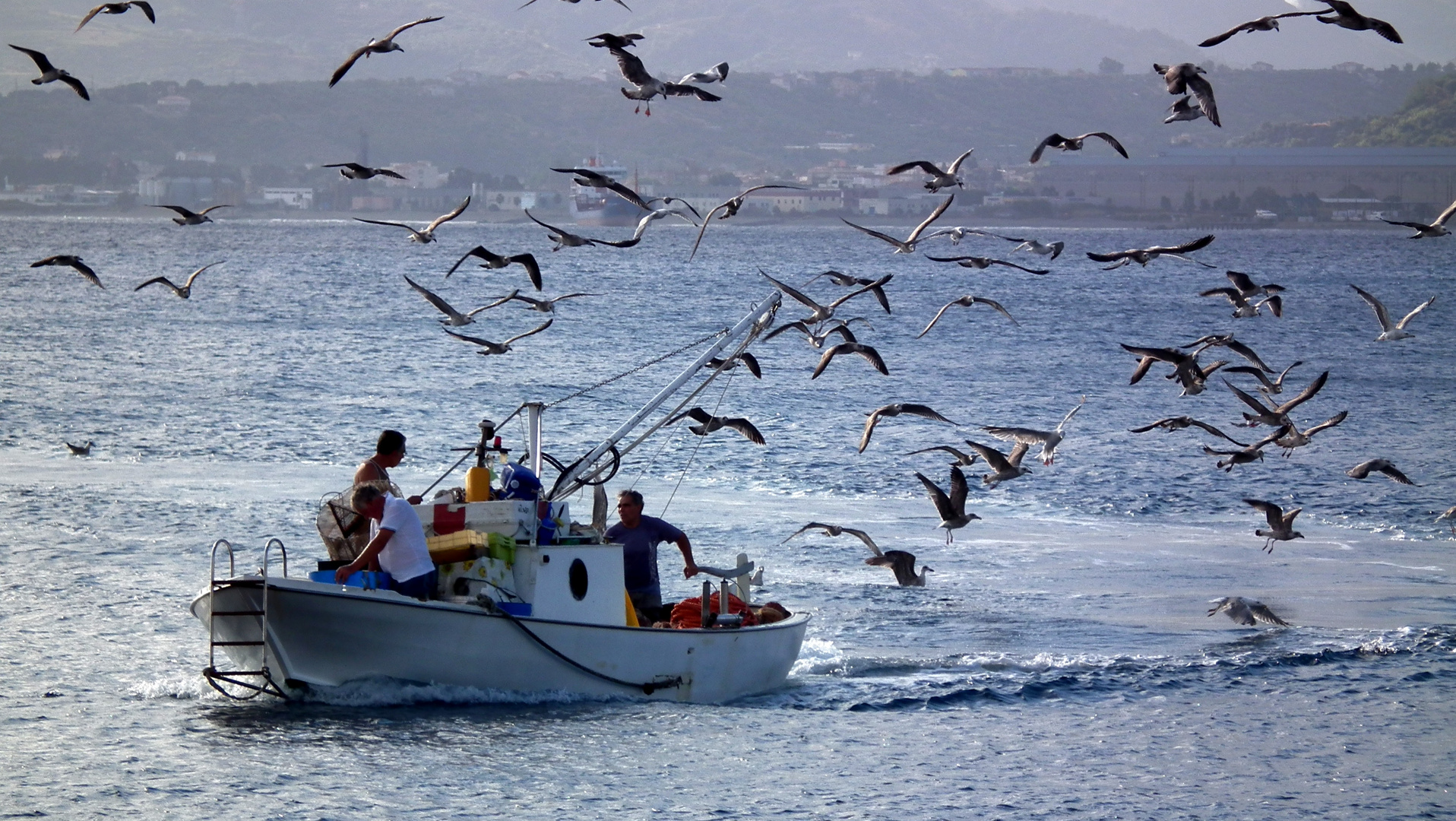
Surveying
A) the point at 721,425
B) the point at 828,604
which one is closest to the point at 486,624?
the point at 721,425

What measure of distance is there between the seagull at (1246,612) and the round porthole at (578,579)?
26.7ft

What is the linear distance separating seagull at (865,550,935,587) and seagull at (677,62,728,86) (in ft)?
17.6

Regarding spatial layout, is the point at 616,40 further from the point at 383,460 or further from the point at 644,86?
the point at 383,460

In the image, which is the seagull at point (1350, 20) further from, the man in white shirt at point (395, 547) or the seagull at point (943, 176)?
the man in white shirt at point (395, 547)

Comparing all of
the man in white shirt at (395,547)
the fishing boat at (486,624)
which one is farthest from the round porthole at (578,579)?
the man in white shirt at (395,547)

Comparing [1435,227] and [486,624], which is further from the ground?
[1435,227]

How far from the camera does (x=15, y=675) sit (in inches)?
630

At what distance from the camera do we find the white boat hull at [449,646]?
45.3ft

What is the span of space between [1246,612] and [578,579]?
843 cm

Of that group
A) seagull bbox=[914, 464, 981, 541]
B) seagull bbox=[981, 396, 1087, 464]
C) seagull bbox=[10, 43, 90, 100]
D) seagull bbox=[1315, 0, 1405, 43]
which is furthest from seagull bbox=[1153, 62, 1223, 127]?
seagull bbox=[10, 43, 90, 100]

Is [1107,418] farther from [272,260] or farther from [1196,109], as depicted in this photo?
[272,260]

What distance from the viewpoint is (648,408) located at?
16109 mm

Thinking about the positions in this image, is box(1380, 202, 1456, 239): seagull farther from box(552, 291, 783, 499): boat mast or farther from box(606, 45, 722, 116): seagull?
box(606, 45, 722, 116): seagull

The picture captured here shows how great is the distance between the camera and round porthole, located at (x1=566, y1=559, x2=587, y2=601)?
14.4 meters
